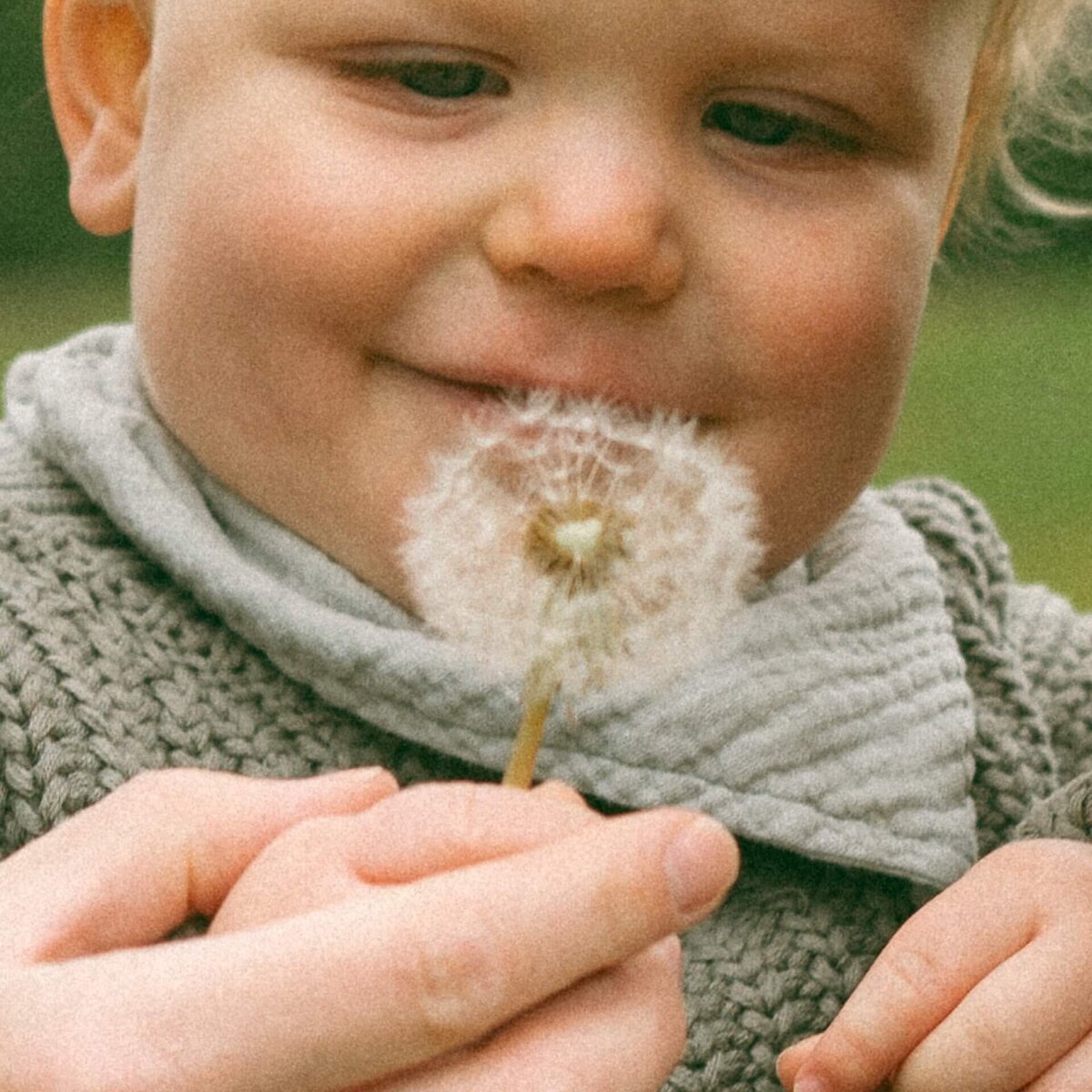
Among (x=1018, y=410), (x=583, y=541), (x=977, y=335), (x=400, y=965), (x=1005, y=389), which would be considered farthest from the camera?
(x=977, y=335)

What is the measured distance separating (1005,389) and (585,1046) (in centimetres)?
406

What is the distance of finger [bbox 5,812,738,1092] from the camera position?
1.50 ft

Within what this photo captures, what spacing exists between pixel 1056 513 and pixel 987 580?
229cm

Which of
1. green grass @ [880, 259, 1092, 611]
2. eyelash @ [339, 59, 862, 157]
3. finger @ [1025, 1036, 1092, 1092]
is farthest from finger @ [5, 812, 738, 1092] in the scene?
green grass @ [880, 259, 1092, 611]

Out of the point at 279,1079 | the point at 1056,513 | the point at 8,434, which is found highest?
the point at 8,434

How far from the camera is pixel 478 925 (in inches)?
18.2

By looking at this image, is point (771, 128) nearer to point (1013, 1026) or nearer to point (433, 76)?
point (433, 76)

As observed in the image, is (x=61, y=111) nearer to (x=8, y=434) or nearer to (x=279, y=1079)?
(x=8, y=434)

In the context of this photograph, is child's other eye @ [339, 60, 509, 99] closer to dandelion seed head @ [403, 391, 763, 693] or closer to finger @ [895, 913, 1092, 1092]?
dandelion seed head @ [403, 391, 763, 693]

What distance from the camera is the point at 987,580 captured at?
38.3 inches

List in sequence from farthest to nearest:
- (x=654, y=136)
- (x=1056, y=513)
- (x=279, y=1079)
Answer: (x=1056, y=513) → (x=654, y=136) → (x=279, y=1079)

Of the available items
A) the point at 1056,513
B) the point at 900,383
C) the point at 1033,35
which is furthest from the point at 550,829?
the point at 1056,513

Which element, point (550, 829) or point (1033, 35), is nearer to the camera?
point (550, 829)

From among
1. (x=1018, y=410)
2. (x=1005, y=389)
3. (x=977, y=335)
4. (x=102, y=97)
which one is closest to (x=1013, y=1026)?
(x=102, y=97)
